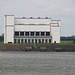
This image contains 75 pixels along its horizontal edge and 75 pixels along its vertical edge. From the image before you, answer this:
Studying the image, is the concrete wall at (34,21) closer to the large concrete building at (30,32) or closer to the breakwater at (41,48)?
the large concrete building at (30,32)

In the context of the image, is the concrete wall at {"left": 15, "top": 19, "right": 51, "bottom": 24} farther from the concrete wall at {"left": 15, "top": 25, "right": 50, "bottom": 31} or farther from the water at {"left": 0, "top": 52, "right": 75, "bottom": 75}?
the water at {"left": 0, "top": 52, "right": 75, "bottom": 75}

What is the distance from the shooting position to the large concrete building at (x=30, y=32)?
95438 mm

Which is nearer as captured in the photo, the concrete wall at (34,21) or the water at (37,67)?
the water at (37,67)

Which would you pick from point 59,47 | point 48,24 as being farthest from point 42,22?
point 59,47

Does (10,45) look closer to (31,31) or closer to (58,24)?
(31,31)

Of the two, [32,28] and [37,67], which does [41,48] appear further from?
[37,67]

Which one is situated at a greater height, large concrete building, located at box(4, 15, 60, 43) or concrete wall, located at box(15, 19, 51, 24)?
concrete wall, located at box(15, 19, 51, 24)

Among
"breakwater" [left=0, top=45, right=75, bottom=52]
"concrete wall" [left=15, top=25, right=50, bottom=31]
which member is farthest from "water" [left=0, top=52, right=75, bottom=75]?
"concrete wall" [left=15, top=25, right=50, bottom=31]

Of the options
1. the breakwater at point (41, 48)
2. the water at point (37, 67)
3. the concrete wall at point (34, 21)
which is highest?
the concrete wall at point (34, 21)

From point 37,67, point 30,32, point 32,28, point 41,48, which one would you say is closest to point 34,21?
point 32,28

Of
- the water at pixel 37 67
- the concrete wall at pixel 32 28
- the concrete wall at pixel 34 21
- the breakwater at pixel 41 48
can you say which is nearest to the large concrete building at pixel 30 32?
the concrete wall at pixel 32 28

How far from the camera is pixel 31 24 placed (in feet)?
335

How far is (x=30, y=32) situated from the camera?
98.4 metres

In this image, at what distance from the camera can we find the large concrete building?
313ft
